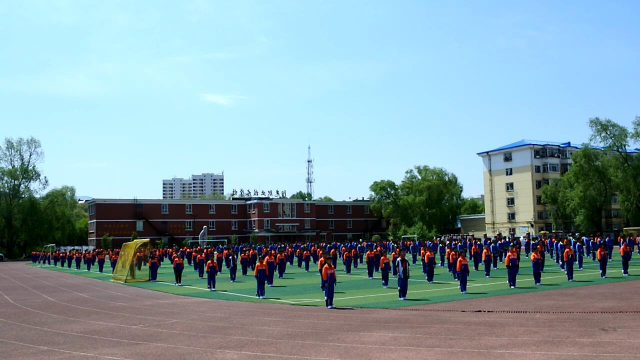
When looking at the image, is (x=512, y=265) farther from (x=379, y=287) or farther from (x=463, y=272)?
(x=379, y=287)

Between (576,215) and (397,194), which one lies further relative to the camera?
(397,194)

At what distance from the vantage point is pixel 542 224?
7231 cm

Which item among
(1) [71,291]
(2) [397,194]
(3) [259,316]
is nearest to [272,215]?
(2) [397,194]

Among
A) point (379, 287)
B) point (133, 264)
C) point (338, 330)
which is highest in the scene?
point (133, 264)

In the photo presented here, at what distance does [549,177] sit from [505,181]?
5.51 m

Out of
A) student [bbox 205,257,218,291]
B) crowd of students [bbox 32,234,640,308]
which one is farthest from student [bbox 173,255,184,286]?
student [bbox 205,257,218,291]

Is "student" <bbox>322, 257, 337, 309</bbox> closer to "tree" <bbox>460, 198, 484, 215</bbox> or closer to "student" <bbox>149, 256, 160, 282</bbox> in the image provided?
"student" <bbox>149, 256, 160, 282</bbox>

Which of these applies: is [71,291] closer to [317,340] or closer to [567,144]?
[317,340]

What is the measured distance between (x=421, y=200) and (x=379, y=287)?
184ft

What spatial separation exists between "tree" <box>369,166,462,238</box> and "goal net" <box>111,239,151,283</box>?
4768cm

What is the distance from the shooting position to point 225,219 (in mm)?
83500

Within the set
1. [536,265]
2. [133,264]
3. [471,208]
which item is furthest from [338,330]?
[471,208]

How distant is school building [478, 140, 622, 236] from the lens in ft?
238

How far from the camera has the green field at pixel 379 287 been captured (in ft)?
64.4
